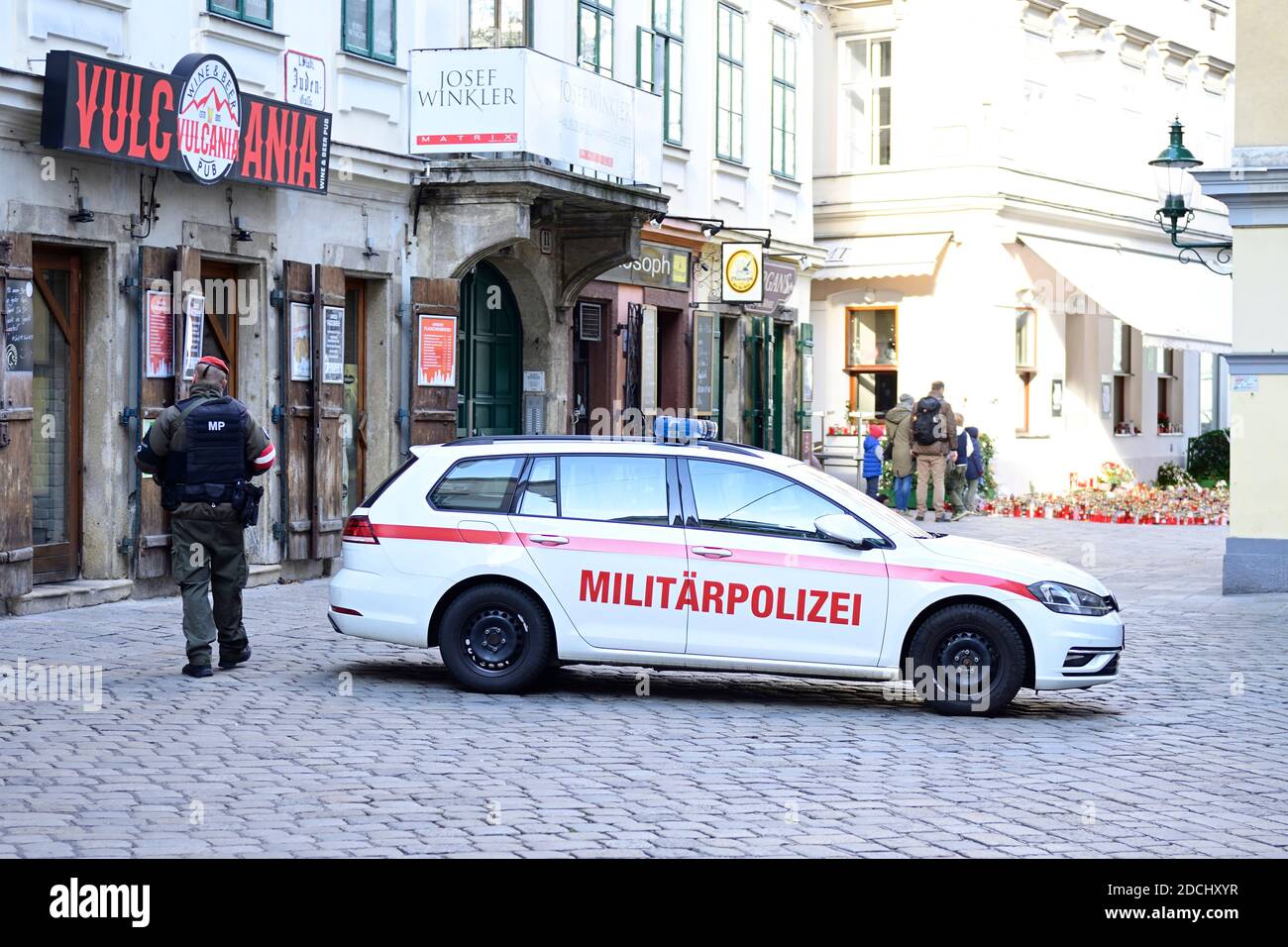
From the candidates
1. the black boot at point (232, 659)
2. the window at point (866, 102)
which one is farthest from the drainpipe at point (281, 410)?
the window at point (866, 102)

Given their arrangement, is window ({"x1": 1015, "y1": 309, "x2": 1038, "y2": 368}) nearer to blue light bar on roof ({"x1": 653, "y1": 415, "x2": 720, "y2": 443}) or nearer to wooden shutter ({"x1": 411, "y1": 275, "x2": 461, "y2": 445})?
wooden shutter ({"x1": 411, "y1": 275, "x2": 461, "y2": 445})

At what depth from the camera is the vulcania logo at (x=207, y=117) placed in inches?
616

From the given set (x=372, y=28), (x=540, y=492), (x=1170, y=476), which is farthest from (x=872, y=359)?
(x=540, y=492)

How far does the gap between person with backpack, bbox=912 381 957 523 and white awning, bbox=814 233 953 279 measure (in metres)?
4.93

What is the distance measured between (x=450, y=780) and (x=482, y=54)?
12.1m

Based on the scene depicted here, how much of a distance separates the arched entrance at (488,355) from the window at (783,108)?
7688 mm

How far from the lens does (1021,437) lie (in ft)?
110

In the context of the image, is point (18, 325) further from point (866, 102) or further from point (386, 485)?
point (866, 102)

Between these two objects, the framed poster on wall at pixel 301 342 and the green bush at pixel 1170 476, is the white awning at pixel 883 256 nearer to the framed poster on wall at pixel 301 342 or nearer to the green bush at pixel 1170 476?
the green bush at pixel 1170 476

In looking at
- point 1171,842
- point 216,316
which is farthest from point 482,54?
point 1171,842

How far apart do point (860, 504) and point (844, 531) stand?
0.31 metres

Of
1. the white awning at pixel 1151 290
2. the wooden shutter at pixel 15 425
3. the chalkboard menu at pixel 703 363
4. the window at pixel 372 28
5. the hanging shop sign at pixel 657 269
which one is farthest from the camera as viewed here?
the white awning at pixel 1151 290

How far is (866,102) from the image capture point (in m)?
34.3
